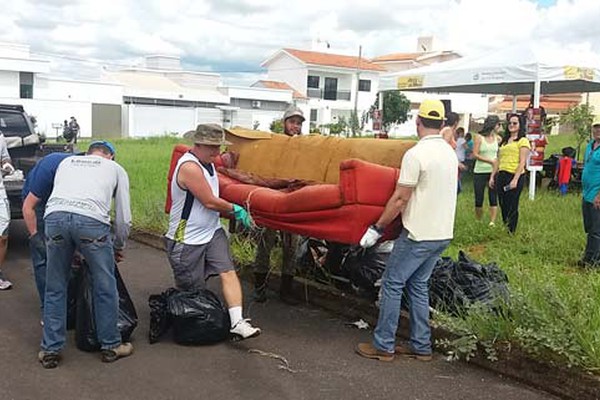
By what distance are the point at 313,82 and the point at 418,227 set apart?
58.5 metres

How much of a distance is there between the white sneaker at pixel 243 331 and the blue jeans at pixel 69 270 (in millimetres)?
901

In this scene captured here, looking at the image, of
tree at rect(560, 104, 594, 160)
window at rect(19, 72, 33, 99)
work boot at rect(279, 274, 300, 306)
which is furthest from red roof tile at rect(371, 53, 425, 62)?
work boot at rect(279, 274, 300, 306)

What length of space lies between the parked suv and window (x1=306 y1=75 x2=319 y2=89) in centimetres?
5231

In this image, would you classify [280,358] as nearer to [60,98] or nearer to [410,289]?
[410,289]

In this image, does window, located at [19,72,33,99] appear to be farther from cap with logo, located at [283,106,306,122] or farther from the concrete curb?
the concrete curb

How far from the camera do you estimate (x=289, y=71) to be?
209ft

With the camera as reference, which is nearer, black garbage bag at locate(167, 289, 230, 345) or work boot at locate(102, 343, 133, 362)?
work boot at locate(102, 343, 133, 362)

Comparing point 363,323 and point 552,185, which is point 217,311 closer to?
point 363,323

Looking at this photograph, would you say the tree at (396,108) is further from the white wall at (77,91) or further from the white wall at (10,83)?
the white wall at (10,83)

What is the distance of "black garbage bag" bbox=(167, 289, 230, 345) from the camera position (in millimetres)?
5059

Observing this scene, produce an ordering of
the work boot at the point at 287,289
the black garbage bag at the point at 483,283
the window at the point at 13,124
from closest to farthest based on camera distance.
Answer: the black garbage bag at the point at 483,283 < the work boot at the point at 287,289 < the window at the point at 13,124

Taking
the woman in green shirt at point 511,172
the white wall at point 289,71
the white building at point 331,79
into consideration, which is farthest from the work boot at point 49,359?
the white wall at point 289,71

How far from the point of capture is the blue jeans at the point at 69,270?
454 cm

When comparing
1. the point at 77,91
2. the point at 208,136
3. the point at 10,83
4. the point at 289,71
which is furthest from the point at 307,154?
the point at 289,71
